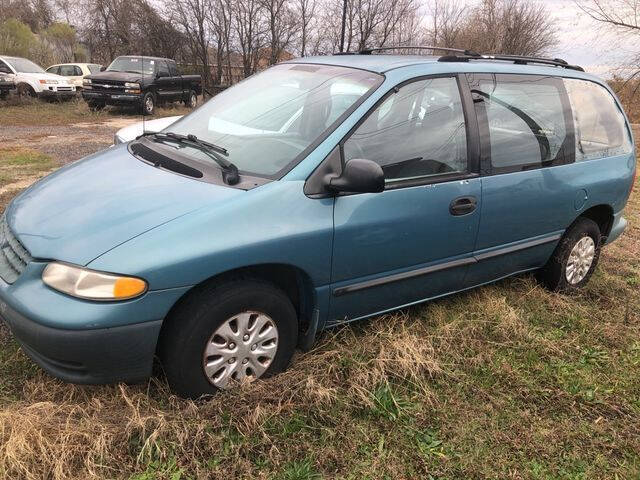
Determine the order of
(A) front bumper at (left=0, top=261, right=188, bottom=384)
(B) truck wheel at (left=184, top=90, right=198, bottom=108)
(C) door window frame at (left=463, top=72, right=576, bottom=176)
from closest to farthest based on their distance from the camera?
(A) front bumper at (left=0, top=261, right=188, bottom=384) → (C) door window frame at (left=463, top=72, right=576, bottom=176) → (B) truck wheel at (left=184, top=90, right=198, bottom=108)

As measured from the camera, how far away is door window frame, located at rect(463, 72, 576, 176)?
3309 mm

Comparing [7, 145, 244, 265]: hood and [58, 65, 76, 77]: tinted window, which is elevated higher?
[7, 145, 244, 265]: hood

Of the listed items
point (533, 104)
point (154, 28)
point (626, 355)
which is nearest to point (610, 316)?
point (626, 355)

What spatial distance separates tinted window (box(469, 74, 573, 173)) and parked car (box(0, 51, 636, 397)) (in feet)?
0.04

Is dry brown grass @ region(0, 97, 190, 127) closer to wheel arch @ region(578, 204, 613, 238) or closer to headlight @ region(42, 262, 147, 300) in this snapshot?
headlight @ region(42, 262, 147, 300)

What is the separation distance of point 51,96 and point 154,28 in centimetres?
1032

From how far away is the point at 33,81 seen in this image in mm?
16969

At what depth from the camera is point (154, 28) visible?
26188 millimetres

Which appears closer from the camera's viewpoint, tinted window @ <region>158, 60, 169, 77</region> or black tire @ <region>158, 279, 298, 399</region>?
black tire @ <region>158, 279, 298, 399</region>

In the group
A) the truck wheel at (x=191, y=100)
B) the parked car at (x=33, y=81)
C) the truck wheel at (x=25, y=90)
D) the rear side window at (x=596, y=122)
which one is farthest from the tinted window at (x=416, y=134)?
the truck wheel at (x=25, y=90)

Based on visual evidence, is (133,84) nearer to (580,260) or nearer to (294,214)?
(580,260)

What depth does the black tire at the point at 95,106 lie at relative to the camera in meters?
16.1

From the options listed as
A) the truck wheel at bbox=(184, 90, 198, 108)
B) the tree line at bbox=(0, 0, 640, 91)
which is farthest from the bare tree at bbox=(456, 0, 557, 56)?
the truck wheel at bbox=(184, 90, 198, 108)

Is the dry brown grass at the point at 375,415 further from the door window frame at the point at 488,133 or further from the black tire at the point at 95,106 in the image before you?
the black tire at the point at 95,106
